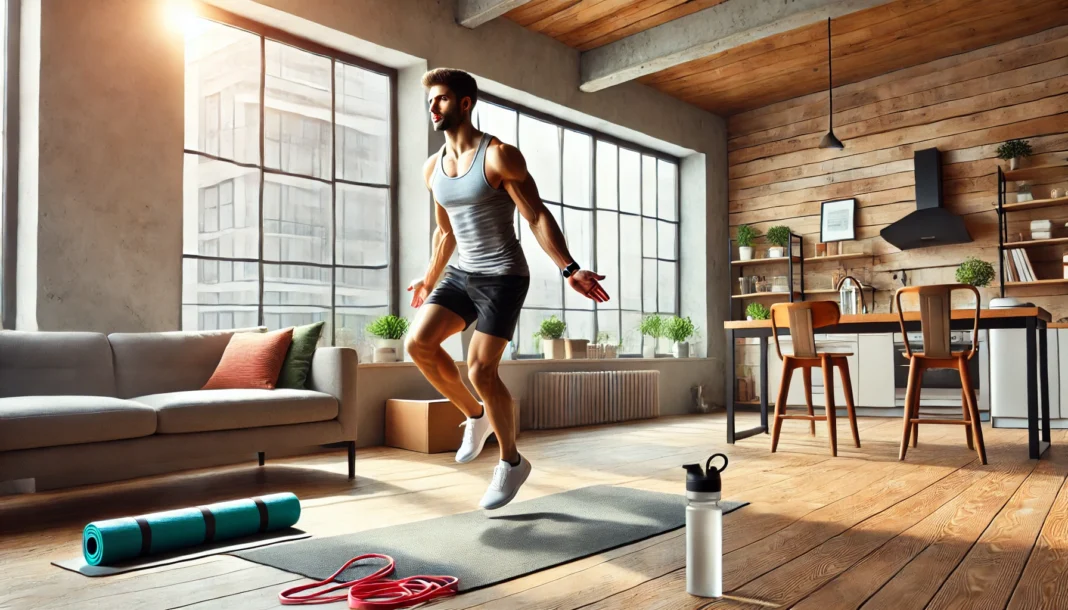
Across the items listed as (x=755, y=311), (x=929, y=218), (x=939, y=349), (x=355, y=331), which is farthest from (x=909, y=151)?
(x=355, y=331)

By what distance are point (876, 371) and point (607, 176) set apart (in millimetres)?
2961

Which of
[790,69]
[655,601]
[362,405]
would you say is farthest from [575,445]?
[790,69]

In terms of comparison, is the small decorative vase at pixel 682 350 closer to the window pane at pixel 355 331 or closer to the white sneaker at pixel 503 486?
the window pane at pixel 355 331

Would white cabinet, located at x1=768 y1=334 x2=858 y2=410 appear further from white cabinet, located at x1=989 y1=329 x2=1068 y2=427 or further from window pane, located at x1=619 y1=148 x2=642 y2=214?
window pane, located at x1=619 y1=148 x2=642 y2=214

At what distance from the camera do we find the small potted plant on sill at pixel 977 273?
6441mm

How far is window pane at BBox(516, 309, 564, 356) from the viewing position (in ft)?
21.4

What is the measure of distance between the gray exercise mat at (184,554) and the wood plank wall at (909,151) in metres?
6.23

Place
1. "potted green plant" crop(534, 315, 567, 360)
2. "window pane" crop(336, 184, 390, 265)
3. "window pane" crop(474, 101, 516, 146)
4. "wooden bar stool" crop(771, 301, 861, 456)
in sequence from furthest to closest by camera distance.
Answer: "potted green plant" crop(534, 315, 567, 360) < "window pane" crop(474, 101, 516, 146) < "window pane" crop(336, 184, 390, 265) < "wooden bar stool" crop(771, 301, 861, 456)

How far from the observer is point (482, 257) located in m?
2.71

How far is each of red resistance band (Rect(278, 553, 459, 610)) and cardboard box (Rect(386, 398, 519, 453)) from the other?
2.58 metres

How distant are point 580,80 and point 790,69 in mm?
1946

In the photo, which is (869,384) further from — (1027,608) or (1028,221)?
(1027,608)

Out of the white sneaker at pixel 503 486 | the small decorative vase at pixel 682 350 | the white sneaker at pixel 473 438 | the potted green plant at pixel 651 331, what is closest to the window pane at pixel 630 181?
the potted green plant at pixel 651 331

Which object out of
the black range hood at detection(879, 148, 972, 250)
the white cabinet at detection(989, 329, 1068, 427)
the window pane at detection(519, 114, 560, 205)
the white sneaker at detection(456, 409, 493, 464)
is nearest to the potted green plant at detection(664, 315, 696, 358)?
the window pane at detection(519, 114, 560, 205)
